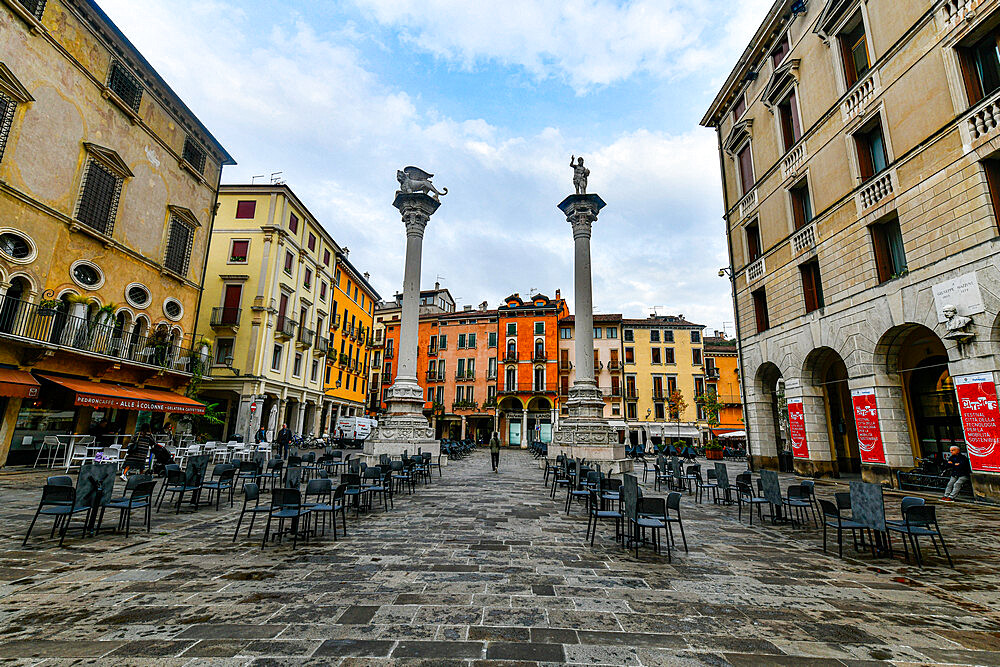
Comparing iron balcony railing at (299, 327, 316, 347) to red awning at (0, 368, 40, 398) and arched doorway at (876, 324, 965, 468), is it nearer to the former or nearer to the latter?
red awning at (0, 368, 40, 398)

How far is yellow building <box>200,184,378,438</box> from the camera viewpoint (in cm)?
2442

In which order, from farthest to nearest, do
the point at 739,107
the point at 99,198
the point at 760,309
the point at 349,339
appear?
the point at 349,339 < the point at 739,107 < the point at 760,309 < the point at 99,198

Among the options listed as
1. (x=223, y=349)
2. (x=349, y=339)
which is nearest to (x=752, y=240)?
(x=223, y=349)

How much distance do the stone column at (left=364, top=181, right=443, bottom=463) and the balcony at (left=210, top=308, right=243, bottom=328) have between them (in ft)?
40.7

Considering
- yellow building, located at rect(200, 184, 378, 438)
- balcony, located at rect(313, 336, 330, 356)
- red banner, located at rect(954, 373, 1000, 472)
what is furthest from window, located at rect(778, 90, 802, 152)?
balcony, located at rect(313, 336, 330, 356)

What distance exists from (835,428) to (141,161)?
93.4 feet

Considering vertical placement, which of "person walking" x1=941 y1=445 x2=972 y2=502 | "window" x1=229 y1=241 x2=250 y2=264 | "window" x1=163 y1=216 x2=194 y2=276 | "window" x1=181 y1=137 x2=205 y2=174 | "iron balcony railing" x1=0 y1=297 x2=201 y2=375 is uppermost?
"window" x1=181 y1=137 x2=205 y2=174

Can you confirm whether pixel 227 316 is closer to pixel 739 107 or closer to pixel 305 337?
pixel 305 337

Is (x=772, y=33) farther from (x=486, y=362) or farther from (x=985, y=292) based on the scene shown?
(x=486, y=362)

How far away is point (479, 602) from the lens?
405 centimetres

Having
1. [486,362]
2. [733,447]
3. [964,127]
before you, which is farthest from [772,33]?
[486,362]

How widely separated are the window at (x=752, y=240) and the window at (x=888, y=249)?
5.77 metres

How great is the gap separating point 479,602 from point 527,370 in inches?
1491

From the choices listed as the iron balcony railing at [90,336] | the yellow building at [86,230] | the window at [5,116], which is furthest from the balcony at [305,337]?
the window at [5,116]
